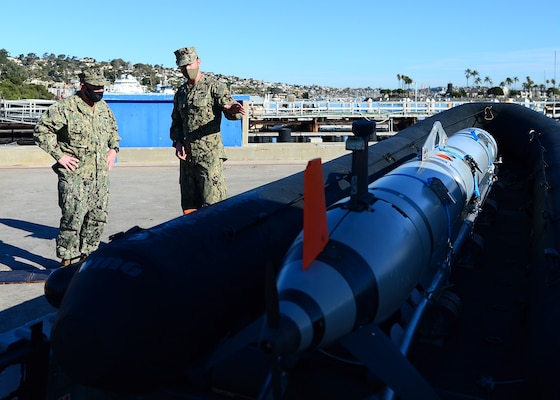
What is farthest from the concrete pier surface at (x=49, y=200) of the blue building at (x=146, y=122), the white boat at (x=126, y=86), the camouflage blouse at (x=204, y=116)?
the white boat at (x=126, y=86)

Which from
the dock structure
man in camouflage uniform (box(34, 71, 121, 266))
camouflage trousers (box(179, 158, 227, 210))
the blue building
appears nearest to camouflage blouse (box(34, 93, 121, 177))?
man in camouflage uniform (box(34, 71, 121, 266))

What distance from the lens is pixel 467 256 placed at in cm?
528

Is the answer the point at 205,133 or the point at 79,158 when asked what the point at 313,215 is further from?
the point at 79,158

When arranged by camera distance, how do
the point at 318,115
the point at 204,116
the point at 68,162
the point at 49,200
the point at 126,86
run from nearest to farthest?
the point at 68,162
the point at 204,116
the point at 49,200
the point at 126,86
the point at 318,115

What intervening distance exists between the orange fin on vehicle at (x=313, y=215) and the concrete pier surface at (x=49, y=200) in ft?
10.6

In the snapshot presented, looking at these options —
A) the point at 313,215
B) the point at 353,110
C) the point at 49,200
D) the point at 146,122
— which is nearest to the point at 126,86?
the point at 146,122

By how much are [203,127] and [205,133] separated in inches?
2.5

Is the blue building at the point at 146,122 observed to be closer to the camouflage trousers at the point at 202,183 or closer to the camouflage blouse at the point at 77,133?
the camouflage trousers at the point at 202,183

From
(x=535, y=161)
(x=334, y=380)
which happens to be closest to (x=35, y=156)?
(x=535, y=161)

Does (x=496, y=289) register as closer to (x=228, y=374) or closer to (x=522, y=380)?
(x=522, y=380)

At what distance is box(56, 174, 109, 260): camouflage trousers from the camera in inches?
236

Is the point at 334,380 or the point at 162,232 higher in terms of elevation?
the point at 162,232

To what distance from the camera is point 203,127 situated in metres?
6.27

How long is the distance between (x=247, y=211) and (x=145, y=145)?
16253 mm
